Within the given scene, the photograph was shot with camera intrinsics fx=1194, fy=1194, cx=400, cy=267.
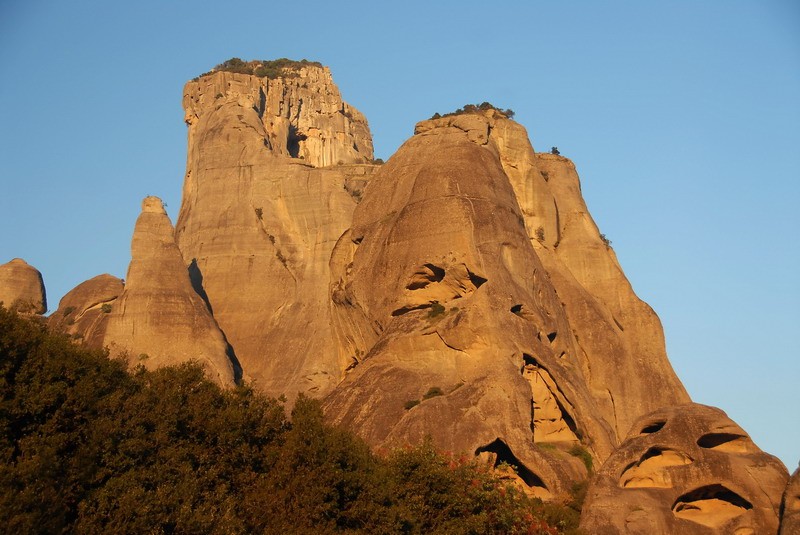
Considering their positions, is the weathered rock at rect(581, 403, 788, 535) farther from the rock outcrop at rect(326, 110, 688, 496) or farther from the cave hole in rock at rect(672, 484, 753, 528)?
the rock outcrop at rect(326, 110, 688, 496)

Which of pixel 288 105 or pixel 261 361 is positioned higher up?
pixel 288 105

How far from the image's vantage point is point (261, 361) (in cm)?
7412

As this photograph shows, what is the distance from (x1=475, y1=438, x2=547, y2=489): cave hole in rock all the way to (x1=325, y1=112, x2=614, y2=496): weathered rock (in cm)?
6

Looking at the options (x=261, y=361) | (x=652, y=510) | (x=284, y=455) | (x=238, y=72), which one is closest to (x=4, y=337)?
(x=284, y=455)

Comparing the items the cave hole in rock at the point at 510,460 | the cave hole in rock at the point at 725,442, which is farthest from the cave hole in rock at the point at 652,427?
the cave hole in rock at the point at 510,460

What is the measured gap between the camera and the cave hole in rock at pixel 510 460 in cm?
4731

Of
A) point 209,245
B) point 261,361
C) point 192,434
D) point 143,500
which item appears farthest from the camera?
point 209,245

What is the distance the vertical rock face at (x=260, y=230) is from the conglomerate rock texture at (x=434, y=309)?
15 centimetres

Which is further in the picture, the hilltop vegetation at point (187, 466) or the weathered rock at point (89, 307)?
the weathered rock at point (89, 307)

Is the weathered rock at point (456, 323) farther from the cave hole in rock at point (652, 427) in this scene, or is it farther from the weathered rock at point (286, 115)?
the weathered rock at point (286, 115)

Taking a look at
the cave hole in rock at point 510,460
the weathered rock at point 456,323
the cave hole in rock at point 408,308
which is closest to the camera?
the cave hole in rock at point 510,460

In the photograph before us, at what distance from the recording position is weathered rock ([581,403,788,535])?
4238 centimetres

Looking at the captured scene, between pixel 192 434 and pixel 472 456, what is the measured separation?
14.2m

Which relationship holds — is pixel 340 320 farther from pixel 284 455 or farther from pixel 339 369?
pixel 284 455
